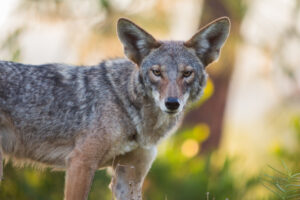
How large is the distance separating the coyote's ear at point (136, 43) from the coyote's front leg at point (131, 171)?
3.15 feet

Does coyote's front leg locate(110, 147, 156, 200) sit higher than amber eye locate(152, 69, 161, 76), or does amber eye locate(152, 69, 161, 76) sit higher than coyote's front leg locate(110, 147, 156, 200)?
amber eye locate(152, 69, 161, 76)

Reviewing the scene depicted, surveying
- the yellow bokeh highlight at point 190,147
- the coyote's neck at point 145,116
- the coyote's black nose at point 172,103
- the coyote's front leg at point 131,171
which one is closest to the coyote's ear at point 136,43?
the coyote's neck at point 145,116

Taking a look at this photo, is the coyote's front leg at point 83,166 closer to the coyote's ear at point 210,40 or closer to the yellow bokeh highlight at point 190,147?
the coyote's ear at point 210,40

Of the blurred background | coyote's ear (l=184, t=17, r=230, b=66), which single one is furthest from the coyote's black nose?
the blurred background

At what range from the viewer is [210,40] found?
5852 mm

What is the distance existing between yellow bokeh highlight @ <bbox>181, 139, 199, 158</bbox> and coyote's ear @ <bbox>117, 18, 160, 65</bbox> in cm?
516

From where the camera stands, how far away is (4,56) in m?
8.32

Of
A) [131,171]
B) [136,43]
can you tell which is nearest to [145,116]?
[131,171]

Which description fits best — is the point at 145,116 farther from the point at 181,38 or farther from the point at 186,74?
the point at 181,38

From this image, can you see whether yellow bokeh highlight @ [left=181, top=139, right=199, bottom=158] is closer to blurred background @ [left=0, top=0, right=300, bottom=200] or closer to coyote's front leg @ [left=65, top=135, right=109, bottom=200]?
blurred background @ [left=0, top=0, right=300, bottom=200]

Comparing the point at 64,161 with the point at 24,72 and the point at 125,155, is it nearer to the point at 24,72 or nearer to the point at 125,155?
the point at 125,155

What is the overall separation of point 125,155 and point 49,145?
31.5 inches

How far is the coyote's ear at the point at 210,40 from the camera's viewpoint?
18.8ft

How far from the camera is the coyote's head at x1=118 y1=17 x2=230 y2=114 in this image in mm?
5359
